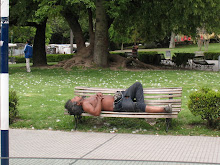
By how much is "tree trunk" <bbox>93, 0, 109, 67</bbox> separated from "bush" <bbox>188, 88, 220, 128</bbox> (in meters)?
15.4

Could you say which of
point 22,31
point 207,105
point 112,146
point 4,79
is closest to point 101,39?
point 207,105

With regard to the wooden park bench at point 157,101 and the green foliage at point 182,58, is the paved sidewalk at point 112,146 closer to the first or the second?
the wooden park bench at point 157,101

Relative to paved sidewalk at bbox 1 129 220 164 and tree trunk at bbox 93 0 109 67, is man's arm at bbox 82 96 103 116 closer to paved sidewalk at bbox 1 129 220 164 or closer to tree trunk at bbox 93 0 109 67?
paved sidewalk at bbox 1 129 220 164

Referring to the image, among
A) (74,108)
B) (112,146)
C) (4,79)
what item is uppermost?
(4,79)

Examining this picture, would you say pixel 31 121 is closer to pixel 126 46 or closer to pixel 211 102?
pixel 211 102

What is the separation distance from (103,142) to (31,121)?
2.39 metres

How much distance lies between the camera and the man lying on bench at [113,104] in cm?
795

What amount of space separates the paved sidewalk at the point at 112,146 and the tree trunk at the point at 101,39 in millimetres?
15410

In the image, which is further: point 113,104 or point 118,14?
point 118,14

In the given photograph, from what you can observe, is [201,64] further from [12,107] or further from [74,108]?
[74,108]

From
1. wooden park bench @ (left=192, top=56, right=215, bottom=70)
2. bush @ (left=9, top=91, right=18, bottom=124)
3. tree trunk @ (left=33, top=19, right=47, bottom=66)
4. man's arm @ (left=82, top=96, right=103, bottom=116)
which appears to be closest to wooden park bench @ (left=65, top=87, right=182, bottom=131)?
man's arm @ (left=82, top=96, right=103, bottom=116)

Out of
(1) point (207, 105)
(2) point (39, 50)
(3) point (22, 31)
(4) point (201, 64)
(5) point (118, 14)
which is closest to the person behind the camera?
(1) point (207, 105)

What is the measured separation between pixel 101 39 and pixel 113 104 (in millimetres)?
15453

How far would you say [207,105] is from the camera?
7.81 meters
